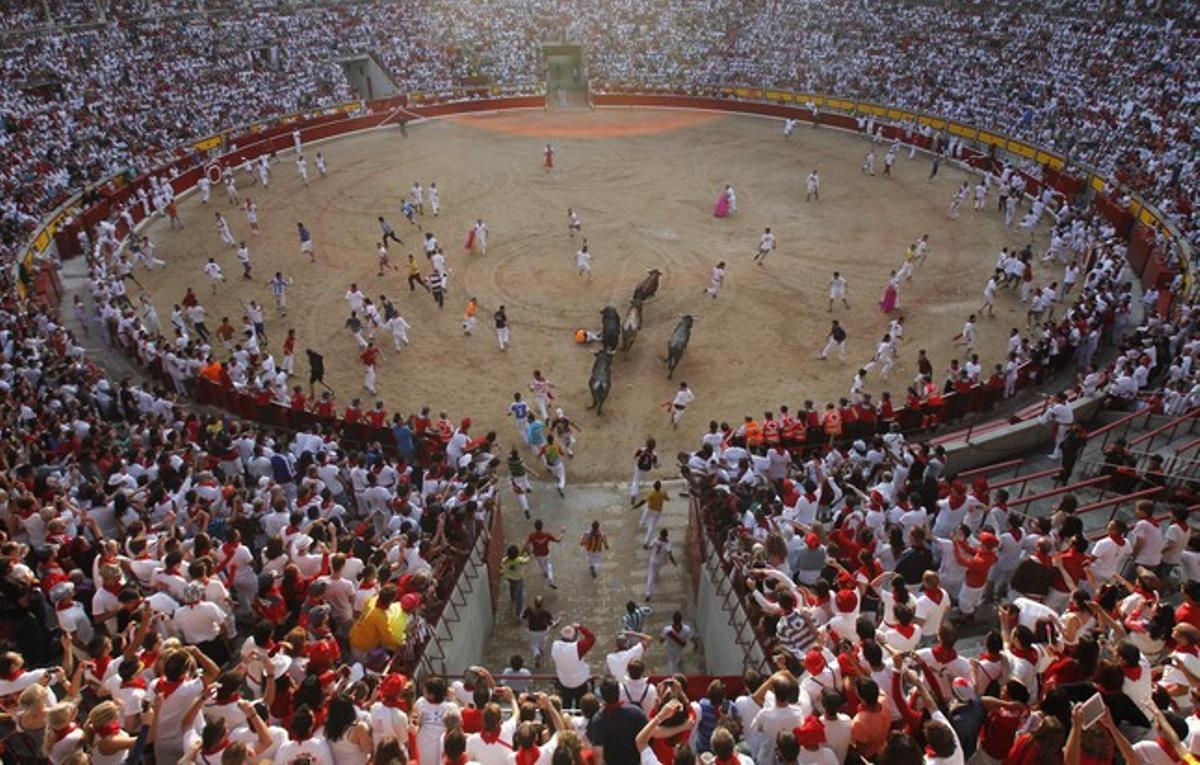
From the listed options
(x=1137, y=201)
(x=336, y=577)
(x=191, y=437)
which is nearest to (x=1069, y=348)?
(x=1137, y=201)

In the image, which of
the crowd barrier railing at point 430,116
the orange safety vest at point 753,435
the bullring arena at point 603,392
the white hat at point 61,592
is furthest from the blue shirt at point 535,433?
the white hat at point 61,592

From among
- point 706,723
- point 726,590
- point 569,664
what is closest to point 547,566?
point 726,590

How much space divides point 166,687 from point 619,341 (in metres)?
17.6

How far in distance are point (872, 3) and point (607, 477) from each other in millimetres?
47078

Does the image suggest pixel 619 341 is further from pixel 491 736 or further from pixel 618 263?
pixel 491 736

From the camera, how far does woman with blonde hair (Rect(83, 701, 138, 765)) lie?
6.66m

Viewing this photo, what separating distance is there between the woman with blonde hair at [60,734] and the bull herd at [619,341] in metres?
14.9

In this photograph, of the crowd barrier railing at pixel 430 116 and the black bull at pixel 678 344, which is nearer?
the crowd barrier railing at pixel 430 116

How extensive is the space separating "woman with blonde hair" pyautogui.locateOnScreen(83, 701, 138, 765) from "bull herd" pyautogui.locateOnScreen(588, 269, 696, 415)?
48.3 feet

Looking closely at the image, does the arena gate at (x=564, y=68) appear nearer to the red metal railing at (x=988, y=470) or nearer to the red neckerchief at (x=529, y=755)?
the red metal railing at (x=988, y=470)

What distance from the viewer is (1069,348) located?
69.5 ft

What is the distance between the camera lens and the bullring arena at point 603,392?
7324 millimetres

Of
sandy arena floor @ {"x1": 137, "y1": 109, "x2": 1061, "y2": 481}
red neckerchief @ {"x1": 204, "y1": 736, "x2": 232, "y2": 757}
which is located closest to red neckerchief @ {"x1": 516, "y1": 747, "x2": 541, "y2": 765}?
red neckerchief @ {"x1": 204, "y1": 736, "x2": 232, "y2": 757}

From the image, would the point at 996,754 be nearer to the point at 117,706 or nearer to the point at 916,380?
the point at 117,706
